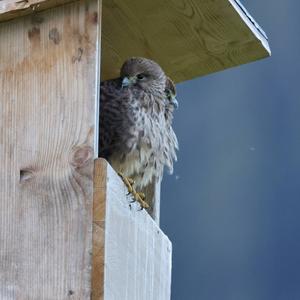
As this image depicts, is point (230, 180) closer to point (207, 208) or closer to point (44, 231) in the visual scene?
point (207, 208)

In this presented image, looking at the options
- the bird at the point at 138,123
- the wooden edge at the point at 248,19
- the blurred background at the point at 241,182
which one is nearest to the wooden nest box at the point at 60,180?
the bird at the point at 138,123

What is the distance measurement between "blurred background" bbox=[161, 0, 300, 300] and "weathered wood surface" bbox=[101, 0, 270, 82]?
1.70 ft

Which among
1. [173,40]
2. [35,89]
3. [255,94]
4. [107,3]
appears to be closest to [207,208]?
[255,94]

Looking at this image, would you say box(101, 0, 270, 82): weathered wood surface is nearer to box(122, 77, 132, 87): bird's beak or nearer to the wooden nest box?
box(122, 77, 132, 87): bird's beak

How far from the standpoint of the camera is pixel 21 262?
262 centimetres

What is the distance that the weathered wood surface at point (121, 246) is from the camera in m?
2.55

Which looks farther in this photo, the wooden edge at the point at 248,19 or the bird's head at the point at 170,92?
the bird's head at the point at 170,92

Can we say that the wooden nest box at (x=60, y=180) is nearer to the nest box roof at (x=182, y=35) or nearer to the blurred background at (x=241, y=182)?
the nest box roof at (x=182, y=35)

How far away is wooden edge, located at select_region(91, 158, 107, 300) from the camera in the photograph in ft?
8.27

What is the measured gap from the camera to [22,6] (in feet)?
9.26

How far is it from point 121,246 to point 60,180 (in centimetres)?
22

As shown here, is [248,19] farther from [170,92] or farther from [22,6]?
[22,6]

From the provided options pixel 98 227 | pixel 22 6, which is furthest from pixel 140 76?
pixel 98 227

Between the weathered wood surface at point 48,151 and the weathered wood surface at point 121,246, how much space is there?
25mm
